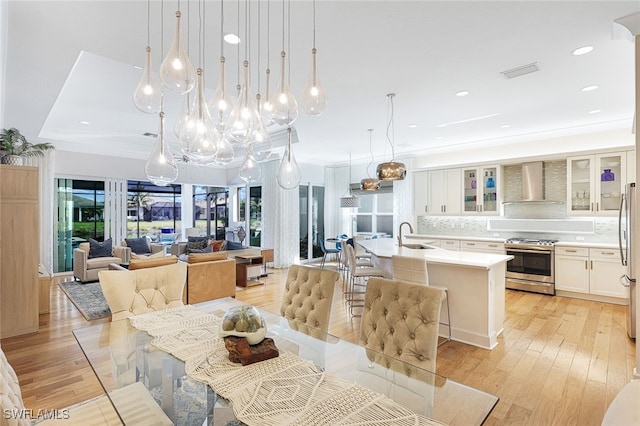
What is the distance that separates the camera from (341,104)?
171 inches

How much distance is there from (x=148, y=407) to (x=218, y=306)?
1358 millimetres

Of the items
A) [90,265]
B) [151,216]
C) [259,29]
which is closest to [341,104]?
[259,29]

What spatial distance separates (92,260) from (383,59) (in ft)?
21.4

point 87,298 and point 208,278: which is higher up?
point 208,278

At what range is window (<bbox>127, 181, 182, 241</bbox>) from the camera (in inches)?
348

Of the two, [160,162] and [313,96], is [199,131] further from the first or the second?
[313,96]

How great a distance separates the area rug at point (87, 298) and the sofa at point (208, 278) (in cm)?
112

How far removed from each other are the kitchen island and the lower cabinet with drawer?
2.43m

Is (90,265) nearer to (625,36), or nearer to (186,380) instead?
(186,380)

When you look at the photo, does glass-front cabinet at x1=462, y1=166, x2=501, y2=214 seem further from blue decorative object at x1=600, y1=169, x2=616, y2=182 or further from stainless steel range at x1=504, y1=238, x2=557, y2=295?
blue decorative object at x1=600, y1=169, x2=616, y2=182

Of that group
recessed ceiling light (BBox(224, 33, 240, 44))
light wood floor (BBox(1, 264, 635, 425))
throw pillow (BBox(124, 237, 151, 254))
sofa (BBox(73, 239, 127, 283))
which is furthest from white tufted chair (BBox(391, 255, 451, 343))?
throw pillow (BBox(124, 237, 151, 254))

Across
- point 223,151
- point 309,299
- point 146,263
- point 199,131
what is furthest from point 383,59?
point 146,263

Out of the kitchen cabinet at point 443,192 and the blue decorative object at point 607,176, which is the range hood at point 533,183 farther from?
the kitchen cabinet at point 443,192

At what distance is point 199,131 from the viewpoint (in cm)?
207
